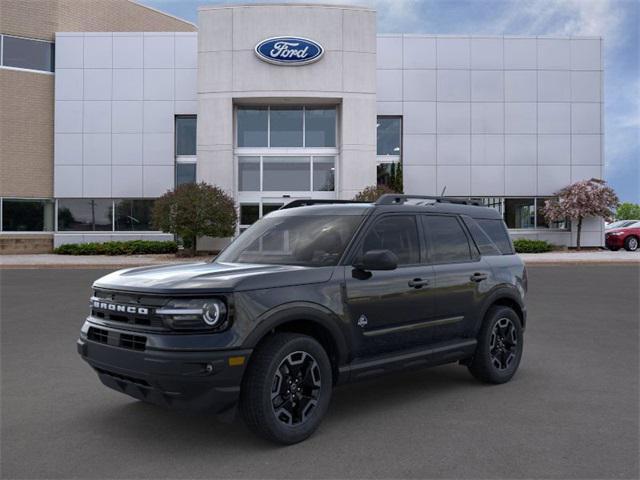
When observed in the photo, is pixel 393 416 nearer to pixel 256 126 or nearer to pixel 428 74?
pixel 256 126

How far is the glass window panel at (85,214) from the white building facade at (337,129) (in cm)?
6

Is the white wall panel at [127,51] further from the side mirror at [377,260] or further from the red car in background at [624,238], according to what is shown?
the side mirror at [377,260]

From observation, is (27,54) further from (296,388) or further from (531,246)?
(296,388)

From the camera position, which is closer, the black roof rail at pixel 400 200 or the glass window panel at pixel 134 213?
the black roof rail at pixel 400 200

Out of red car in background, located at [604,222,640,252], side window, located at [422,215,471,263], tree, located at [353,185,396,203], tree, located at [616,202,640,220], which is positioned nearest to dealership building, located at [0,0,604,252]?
red car in background, located at [604,222,640,252]

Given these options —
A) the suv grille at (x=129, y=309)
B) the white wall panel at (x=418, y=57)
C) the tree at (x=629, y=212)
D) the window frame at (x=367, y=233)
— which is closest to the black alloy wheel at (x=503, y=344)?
the window frame at (x=367, y=233)

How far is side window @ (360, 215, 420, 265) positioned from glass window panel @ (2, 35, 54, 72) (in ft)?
101

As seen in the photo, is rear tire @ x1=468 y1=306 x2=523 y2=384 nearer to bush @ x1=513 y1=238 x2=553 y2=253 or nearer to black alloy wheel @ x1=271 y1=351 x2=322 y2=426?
black alloy wheel @ x1=271 y1=351 x2=322 y2=426

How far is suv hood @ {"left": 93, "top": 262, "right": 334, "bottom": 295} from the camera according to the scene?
4.15 metres

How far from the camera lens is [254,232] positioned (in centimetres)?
580

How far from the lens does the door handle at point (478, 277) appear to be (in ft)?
19.4

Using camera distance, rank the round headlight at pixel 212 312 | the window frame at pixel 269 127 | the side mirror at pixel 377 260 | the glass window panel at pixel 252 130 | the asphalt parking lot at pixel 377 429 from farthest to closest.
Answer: the glass window panel at pixel 252 130 → the window frame at pixel 269 127 → the side mirror at pixel 377 260 → the round headlight at pixel 212 312 → the asphalt parking lot at pixel 377 429

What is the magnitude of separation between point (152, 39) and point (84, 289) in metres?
19.8

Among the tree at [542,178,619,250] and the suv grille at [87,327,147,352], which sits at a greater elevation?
the tree at [542,178,619,250]
